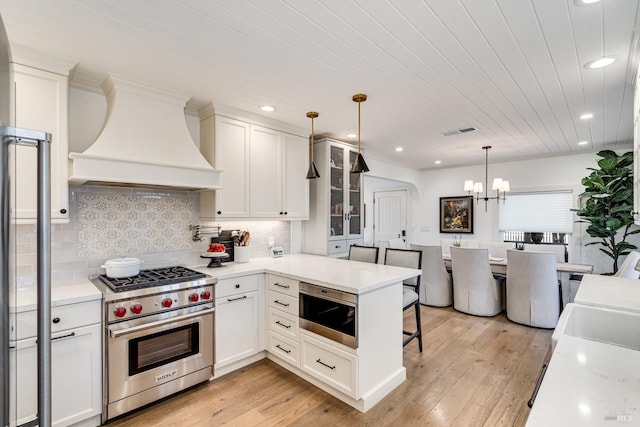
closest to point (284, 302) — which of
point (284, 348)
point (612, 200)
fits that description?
point (284, 348)

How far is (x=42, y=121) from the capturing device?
2.10 m

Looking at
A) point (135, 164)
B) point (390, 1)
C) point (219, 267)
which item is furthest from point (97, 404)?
point (390, 1)

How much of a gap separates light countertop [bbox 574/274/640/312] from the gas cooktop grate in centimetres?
268

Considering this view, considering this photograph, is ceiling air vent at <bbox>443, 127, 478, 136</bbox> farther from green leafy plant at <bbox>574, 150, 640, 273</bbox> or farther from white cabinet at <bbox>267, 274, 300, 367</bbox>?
white cabinet at <bbox>267, 274, 300, 367</bbox>

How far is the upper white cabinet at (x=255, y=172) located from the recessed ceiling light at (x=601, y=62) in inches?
105

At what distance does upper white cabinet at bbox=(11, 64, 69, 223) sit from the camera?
1971mm

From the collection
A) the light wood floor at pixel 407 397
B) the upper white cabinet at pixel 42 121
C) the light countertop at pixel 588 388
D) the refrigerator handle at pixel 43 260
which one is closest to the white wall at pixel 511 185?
the light wood floor at pixel 407 397

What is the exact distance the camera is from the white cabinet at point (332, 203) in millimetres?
4062

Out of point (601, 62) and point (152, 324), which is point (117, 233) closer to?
point (152, 324)

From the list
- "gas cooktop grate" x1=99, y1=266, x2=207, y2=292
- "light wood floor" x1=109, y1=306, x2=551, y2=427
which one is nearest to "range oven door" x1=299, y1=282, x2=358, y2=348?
"light wood floor" x1=109, y1=306, x2=551, y2=427

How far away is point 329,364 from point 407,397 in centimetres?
66

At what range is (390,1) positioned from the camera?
158 cm

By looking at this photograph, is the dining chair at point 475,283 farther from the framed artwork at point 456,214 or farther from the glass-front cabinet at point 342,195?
the framed artwork at point 456,214

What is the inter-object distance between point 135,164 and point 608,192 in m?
5.88
